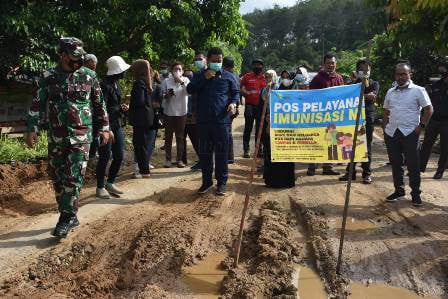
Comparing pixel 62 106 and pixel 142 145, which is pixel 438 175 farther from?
pixel 62 106

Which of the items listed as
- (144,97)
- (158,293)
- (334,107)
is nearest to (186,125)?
(144,97)

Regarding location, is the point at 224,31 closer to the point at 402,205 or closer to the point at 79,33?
the point at 79,33

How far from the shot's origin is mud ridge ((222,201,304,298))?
4004 millimetres

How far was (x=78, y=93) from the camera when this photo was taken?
4.90 m

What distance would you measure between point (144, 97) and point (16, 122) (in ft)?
15.5

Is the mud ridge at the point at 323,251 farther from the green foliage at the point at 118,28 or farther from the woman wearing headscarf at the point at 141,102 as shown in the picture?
the green foliage at the point at 118,28

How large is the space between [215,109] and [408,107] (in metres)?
2.56

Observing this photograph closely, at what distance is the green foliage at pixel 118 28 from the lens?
8828 millimetres

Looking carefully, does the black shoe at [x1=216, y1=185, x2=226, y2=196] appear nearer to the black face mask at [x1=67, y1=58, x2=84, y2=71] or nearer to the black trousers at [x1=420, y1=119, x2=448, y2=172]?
the black face mask at [x1=67, y1=58, x2=84, y2=71]

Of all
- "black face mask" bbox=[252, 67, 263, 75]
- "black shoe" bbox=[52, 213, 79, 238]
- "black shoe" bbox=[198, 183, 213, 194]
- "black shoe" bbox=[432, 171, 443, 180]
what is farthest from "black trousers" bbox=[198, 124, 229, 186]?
"black shoe" bbox=[432, 171, 443, 180]

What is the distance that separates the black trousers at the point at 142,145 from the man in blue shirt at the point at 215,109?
4.01 ft

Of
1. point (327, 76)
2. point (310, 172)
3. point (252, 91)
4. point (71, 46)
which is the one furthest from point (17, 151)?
point (327, 76)

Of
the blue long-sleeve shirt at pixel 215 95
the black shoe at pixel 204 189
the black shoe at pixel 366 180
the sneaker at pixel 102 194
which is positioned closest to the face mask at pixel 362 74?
the black shoe at pixel 366 180

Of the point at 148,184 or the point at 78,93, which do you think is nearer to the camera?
the point at 78,93
